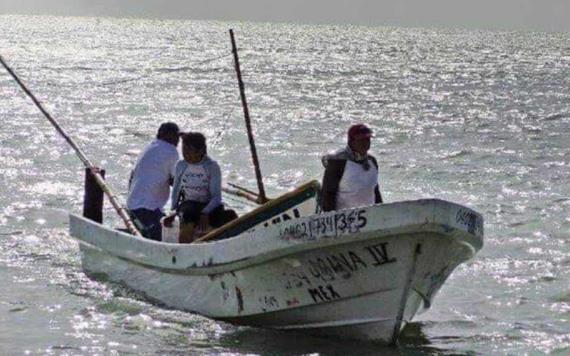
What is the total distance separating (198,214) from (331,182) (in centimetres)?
228

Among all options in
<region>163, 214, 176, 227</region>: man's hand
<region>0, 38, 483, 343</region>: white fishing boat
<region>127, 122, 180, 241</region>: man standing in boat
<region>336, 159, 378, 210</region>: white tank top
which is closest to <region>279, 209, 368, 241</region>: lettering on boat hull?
<region>0, 38, 483, 343</region>: white fishing boat

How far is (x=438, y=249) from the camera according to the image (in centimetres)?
1227

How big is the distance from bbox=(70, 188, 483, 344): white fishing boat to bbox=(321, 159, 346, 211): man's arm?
53cm

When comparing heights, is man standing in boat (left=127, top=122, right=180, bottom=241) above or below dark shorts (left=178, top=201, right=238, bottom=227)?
above

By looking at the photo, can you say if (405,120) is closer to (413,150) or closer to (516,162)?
(413,150)

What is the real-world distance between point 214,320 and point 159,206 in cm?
246

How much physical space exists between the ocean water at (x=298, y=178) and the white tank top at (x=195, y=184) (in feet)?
4.23

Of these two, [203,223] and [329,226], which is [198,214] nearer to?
[203,223]

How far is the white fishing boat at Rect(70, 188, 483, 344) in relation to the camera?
1194 centimetres

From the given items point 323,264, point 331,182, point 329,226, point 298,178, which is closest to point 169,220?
point 331,182

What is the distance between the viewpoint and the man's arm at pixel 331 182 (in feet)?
42.3

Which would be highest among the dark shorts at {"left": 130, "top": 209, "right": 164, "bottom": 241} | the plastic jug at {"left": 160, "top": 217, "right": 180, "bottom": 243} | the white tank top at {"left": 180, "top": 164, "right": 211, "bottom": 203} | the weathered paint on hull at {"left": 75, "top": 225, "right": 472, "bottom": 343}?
the white tank top at {"left": 180, "top": 164, "right": 211, "bottom": 203}

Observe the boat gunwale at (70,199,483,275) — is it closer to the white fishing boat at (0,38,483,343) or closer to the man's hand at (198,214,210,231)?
the white fishing boat at (0,38,483,343)

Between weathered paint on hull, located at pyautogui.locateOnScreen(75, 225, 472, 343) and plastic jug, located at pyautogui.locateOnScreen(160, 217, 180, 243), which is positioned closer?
weathered paint on hull, located at pyautogui.locateOnScreen(75, 225, 472, 343)
